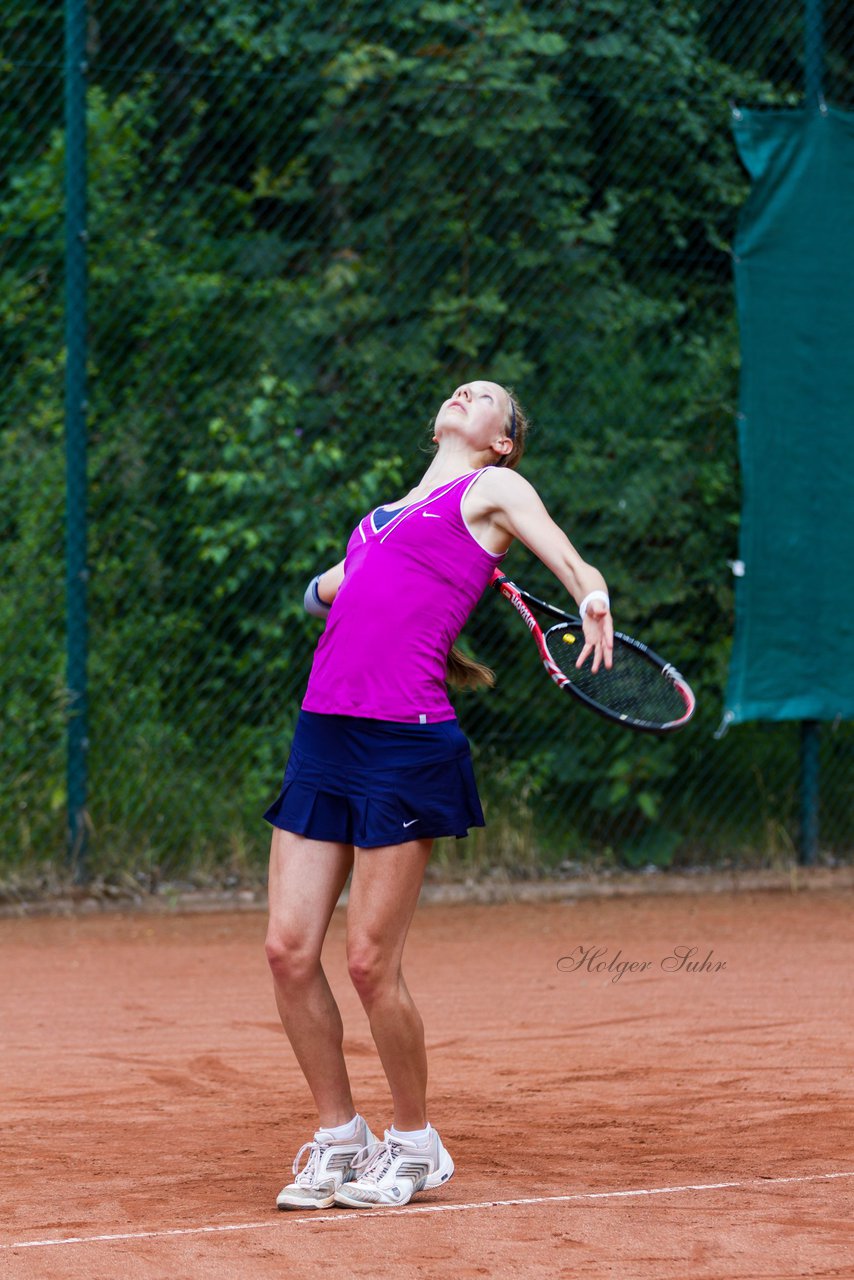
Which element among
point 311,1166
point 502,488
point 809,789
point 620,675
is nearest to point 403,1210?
point 311,1166

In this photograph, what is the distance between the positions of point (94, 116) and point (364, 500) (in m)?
2.03

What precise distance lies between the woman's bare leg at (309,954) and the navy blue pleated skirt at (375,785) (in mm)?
51

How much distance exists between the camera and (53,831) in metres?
7.18

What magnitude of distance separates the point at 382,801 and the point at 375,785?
0.04 meters

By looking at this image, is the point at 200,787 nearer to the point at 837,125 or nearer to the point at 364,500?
the point at 364,500

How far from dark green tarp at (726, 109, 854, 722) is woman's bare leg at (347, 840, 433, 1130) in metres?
4.39

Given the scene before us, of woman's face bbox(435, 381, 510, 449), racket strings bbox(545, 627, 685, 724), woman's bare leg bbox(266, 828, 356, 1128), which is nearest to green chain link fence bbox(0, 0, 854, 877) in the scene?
racket strings bbox(545, 627, 685, 724)

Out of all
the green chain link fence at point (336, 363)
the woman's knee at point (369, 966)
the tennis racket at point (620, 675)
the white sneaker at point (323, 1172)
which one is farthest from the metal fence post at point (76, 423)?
the woman's knee at point (369, 966)

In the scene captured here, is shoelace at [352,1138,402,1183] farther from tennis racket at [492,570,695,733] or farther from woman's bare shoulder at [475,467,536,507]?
woman's bare shoulder at [475,467,536,507]

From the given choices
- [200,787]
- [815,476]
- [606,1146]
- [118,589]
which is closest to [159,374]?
[118,589]

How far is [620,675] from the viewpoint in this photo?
4.14 m

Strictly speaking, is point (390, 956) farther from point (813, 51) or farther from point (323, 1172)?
point (813, 51)

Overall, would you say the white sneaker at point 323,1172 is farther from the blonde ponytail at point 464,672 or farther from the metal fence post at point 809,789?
the metal fence post at point 809,789

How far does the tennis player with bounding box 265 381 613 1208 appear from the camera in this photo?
142 inches
